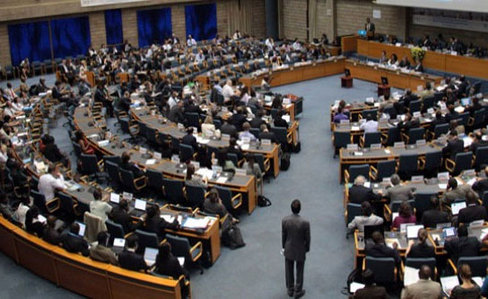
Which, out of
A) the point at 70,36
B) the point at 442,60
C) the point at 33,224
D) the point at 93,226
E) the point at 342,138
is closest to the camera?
the point at 33,224

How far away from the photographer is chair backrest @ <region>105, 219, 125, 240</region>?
10648 millimetres

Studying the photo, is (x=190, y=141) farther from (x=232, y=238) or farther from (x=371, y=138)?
(x=371, y=138)

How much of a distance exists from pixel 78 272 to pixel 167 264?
175cm

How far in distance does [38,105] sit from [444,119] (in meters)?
13.7

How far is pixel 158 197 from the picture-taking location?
14164mm

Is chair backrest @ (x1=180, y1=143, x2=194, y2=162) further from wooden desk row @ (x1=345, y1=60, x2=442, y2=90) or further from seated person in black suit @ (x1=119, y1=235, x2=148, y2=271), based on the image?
wooden desk row @ (x1=345, y1=60, x2=442, y2=90)

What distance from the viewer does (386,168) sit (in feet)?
44.0

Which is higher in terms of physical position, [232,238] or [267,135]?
[267,135]

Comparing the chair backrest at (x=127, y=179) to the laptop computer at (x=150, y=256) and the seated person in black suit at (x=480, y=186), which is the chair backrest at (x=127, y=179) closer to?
the laptop computer at (x=150, y=256)

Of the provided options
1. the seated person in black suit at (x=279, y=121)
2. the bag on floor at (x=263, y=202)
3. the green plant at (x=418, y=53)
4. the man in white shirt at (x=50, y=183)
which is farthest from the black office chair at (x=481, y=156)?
the green plant at (x=418, y=53)

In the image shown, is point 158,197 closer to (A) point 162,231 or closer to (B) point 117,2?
(A) point 162,231

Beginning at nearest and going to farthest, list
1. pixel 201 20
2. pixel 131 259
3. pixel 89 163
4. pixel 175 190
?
pixel 131 259
pixel 175 190
pixel 89 163
pixel 201 20

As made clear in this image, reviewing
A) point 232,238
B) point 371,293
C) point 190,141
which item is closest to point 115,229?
point 232,238

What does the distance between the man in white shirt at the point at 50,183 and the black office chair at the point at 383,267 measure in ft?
22.7
